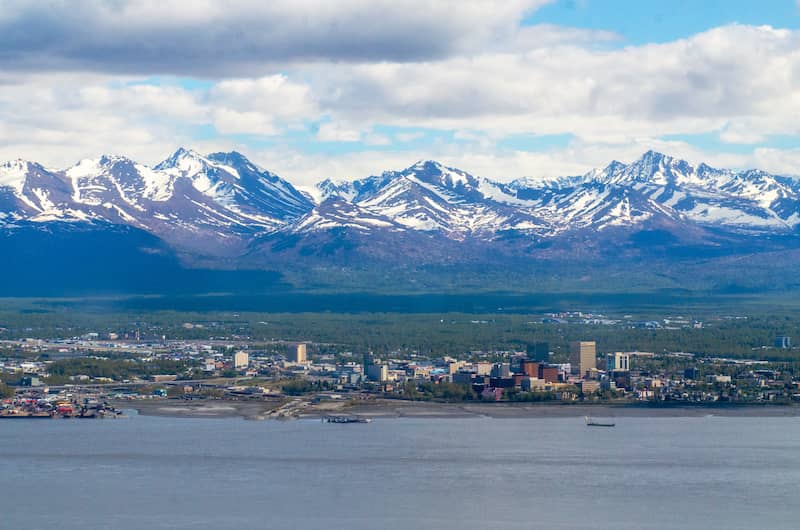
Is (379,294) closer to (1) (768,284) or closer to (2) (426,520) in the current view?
(1) (768,284)

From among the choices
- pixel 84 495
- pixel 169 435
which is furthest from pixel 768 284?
pixel 84 495

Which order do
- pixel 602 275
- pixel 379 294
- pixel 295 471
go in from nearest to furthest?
pixel 295 471, pixel 379 294, pixel 602 275

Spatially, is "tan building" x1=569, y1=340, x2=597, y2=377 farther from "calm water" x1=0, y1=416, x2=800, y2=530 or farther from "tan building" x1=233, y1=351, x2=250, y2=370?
"calm water" x1=0, y1=416, x2=800, y2=530

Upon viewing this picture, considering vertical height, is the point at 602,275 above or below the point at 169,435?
above

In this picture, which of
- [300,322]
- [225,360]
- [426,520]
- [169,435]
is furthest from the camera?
[300,322]

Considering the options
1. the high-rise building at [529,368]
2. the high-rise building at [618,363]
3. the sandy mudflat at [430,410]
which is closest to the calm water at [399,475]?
the sandy mudflat at [430,410]

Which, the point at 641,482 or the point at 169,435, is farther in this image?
the point at 169,435

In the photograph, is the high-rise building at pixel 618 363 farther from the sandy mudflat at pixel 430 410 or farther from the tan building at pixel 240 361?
the tan building at pixel 240 361
